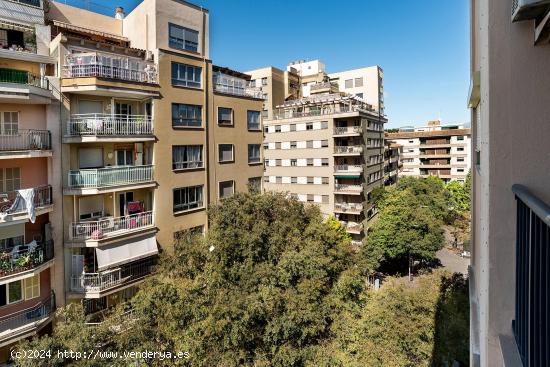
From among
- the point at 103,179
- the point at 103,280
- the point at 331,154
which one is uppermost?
the point at 331,154

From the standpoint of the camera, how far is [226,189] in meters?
25.1

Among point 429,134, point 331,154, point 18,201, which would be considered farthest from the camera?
point 429,134

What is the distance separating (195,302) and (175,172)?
1060 cm

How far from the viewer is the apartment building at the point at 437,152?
7044 centimetres

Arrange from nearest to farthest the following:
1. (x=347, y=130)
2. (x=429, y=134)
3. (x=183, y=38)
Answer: (x=183, y=38)
(x=347, y=130)
(x=429, y=134)

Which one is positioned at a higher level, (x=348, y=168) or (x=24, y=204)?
(x=348, y=168)

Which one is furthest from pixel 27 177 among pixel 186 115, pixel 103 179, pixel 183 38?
pixel 183 38

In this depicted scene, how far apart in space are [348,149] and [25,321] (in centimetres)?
3523

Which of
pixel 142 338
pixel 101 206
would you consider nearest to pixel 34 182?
pixel 101 206

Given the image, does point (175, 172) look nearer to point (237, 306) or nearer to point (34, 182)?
point (34, 182)

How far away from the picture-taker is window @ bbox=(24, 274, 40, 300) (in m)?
15.7

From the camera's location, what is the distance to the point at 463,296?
16.5m

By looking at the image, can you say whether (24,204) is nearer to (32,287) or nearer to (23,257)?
(23,257)

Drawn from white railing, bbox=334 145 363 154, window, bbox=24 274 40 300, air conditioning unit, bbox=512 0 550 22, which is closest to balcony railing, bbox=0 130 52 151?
window, bbox=24 274 40 300
